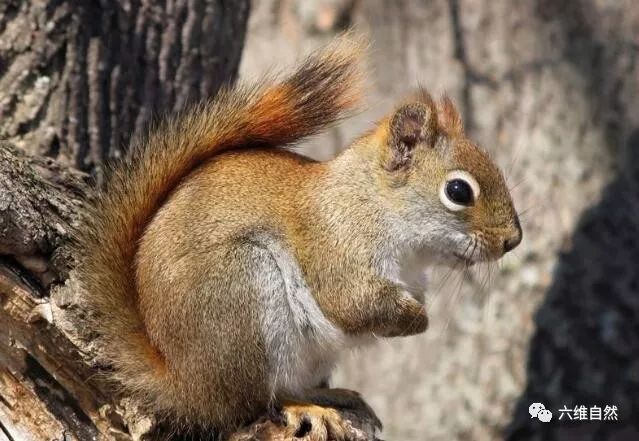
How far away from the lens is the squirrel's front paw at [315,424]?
2.10 metres

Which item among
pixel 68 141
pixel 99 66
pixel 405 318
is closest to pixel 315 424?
pixel 405 318

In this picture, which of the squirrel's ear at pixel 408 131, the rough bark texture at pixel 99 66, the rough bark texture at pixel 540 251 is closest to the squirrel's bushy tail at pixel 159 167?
the squirrel's ear at pixel 408 131

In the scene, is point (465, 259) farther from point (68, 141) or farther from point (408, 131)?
point (68, 141)

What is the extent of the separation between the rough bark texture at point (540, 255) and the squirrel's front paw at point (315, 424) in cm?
157

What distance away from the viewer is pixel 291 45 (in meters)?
4.12

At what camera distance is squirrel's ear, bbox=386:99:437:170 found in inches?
92.3

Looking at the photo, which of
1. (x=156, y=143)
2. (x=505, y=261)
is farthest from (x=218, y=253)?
(x=505, y=261)

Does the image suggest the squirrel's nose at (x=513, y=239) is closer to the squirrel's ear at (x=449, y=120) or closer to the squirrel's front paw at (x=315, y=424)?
the squirrel's ear at (x=449, y=120)

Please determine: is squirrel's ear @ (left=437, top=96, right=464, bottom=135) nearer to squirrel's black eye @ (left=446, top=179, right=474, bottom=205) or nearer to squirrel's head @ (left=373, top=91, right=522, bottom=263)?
squirrel's head @ (left=373, top=91, right=522, bottom=263)

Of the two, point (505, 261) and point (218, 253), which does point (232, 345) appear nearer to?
point (218, 253)

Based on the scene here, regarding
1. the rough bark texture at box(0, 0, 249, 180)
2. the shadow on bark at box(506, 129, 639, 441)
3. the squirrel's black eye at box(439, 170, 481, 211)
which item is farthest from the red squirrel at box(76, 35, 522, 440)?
the shadow on bark at box(506, 129, 639, 441)

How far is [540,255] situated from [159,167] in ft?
6.13

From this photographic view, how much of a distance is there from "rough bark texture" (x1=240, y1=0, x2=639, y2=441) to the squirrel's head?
135 cm

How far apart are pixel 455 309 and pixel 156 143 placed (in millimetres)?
1776
